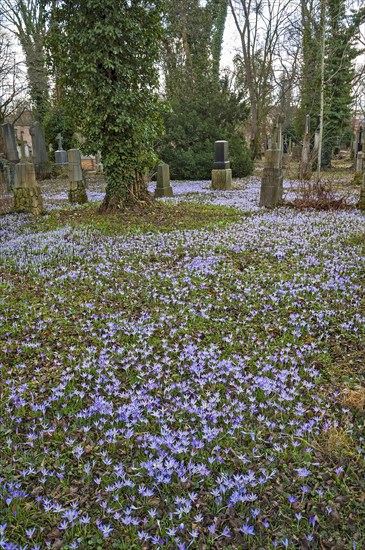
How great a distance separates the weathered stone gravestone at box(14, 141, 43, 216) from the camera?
36.8 ft

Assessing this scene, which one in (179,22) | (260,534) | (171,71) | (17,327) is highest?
(179,22)

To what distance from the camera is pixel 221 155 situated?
651 inches

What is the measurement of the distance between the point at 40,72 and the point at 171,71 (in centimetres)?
812

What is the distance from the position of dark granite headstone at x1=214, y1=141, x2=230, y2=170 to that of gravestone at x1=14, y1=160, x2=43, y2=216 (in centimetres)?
777

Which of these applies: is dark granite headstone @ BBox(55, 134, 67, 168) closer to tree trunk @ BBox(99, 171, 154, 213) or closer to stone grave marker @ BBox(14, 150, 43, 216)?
stone grave marker @ BBox(14, 150, 43, 216)

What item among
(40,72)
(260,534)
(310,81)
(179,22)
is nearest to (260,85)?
(310,81)

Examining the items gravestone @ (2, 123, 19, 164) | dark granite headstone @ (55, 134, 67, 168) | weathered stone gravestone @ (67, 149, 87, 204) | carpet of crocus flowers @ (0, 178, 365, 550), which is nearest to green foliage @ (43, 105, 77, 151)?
dark granite headstone @ (55, 134, 67, 168)

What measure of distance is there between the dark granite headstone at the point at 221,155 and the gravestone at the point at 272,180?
4.81 m

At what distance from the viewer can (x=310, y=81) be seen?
26188mm

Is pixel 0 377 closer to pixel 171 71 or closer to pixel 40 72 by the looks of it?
pixel 171 71

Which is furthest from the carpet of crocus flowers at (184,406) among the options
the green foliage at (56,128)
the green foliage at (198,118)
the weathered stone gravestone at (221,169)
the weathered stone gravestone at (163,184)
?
the green foliage at (56,128)

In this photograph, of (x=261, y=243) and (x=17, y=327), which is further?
(x=261, y=243)

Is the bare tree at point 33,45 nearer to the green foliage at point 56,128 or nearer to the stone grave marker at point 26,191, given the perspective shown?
the green foliage at point 56,128

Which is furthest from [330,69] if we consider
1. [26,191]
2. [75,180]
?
[26,191]
